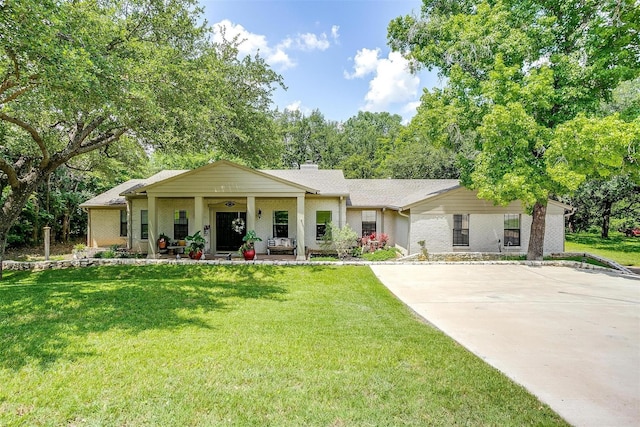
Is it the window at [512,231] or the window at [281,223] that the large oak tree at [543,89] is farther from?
the window at [281,223]

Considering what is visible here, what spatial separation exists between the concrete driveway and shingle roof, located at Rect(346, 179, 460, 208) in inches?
228

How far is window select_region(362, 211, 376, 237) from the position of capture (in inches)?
661

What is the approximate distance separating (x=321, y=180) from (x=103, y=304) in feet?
39.2

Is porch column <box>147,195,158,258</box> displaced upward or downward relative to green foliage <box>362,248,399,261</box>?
upward

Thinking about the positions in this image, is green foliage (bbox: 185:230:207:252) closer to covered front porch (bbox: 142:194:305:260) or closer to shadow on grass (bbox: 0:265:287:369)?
covered front porch (bbox: 142:194:305:260)

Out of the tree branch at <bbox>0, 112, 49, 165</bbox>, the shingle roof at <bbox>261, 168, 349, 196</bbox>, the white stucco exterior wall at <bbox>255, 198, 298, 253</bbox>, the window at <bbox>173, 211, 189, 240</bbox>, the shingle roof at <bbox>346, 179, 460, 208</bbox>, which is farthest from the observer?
the shingle roof at <bbox>346, 179, 460, 208</bbox>

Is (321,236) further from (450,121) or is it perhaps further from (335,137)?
(335,137)

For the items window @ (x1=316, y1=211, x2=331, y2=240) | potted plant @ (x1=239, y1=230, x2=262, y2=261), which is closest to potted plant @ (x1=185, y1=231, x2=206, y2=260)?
potted plant @ (x1=239, y1=230, x2=262, y2=261)

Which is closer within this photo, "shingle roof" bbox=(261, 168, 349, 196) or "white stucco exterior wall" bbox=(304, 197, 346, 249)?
"shingle roof" bbox=(261, 168, 349, 196)

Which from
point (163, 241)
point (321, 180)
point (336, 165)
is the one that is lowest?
point (163, 241)

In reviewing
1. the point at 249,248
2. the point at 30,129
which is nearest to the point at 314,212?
the point at 249,248

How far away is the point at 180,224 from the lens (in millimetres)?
15695

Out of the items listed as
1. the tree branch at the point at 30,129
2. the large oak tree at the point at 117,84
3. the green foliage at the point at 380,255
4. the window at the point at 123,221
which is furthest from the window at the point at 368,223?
the tree branch at the point at 30,129

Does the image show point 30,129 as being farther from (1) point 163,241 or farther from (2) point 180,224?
(2) point 180,224
